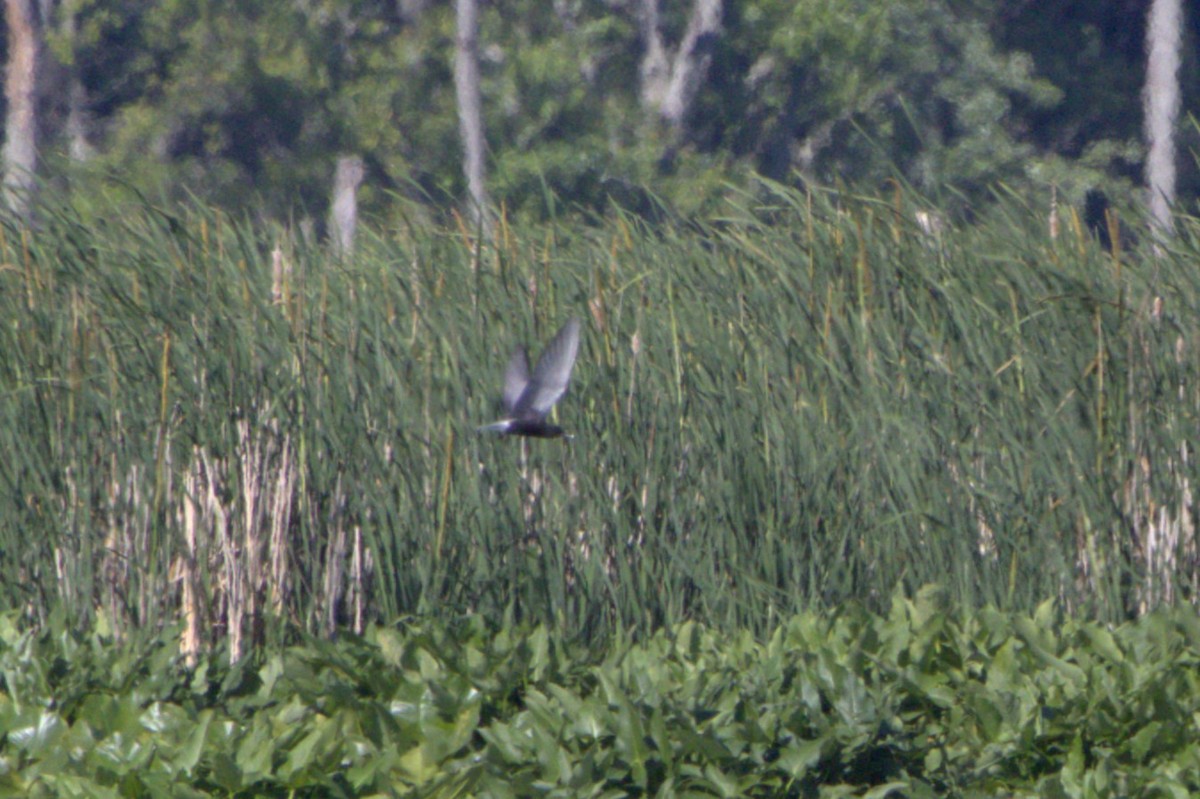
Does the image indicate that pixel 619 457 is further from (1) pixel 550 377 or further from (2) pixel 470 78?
(2) pixel 470 78

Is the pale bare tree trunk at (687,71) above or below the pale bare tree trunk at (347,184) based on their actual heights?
above

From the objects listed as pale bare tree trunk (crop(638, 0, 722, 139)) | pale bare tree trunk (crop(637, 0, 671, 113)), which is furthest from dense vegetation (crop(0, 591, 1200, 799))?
pale bare tree trunk (crop(637, 0, 671, 113))

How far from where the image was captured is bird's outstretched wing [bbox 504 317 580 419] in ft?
11.1

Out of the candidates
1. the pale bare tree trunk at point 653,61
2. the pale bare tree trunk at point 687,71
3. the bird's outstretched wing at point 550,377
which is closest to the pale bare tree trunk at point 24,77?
the pale bare tree trunk at point 687,71

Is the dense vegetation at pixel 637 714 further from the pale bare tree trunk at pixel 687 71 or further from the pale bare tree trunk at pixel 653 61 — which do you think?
the pale bare tree trunk at pixel 653 61

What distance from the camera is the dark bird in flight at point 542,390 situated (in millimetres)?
3381

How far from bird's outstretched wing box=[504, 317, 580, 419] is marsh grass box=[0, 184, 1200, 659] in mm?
179

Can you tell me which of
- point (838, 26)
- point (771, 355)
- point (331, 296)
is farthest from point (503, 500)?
point (838, 26)

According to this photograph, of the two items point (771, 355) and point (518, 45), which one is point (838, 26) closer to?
point (518, 45)

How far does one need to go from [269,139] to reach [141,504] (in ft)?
63.8

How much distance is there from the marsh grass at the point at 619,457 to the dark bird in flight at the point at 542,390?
143mm

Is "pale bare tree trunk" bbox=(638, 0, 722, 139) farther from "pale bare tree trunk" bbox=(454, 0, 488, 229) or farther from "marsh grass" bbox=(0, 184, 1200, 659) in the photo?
"marsh grass" bbox=(0, 184, 1200, 659)

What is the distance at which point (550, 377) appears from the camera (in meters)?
3.42

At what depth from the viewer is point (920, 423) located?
354 centimetres
